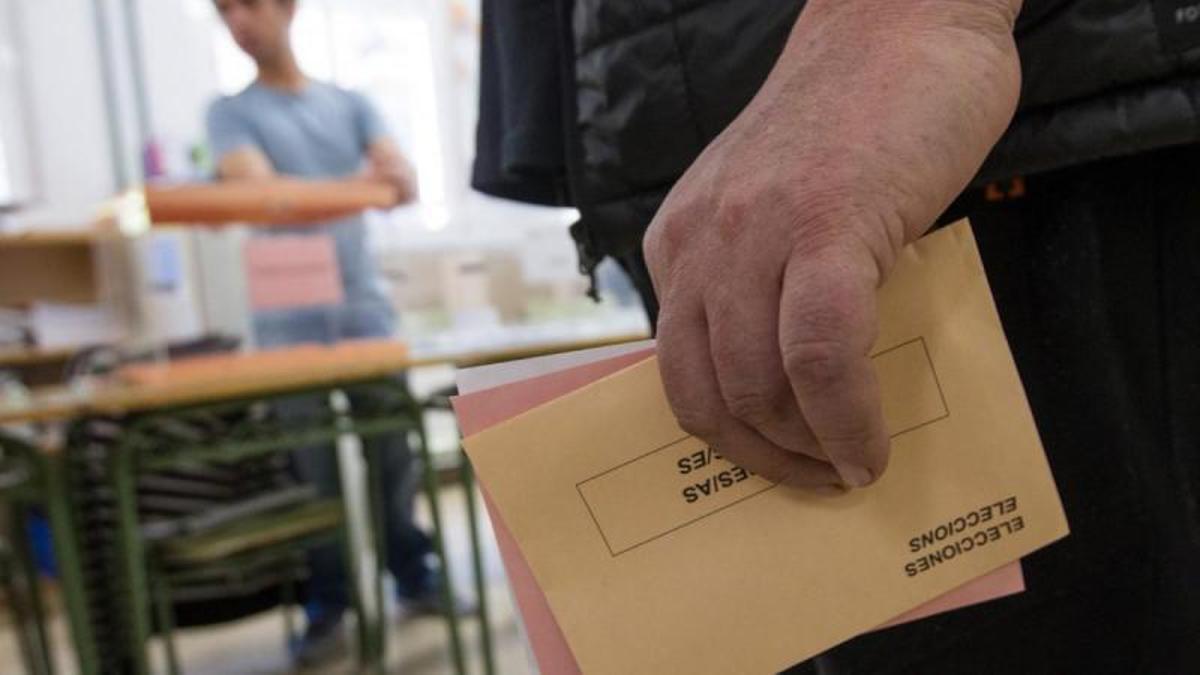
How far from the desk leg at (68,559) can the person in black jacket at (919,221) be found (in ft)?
4.51

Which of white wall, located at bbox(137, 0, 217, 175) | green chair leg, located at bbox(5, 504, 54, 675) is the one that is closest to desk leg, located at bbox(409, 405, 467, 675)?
green chair leg, located at bbox(5, 504, 54, 675)

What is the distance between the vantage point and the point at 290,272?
6.94 ft

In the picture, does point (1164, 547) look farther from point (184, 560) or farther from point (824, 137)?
point (184, 560)

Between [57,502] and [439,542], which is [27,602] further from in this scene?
[439,542]

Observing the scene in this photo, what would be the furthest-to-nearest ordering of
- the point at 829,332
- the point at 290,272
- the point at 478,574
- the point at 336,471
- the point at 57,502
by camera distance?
the point at 336,471 < the point at 290,272 < the point at 478,574 < the point at 57,502 < the point at 829,332

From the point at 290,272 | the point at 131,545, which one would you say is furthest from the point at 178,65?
the point at 131,545

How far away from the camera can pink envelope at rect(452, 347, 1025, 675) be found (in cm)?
33

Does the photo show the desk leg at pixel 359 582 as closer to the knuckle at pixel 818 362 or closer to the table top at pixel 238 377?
the table top at pixel 238 377

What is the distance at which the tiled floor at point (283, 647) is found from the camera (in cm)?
212

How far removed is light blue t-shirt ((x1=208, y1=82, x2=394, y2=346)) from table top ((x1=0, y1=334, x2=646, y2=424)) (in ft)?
0.58

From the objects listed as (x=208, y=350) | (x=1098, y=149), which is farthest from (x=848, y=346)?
(x=208, y=350)

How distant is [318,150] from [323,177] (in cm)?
7

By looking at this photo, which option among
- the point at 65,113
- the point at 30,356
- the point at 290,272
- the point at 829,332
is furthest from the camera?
the point at 65,113

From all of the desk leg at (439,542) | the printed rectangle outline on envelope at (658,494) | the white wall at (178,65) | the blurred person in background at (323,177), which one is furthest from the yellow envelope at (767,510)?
the white wall at (178,65)
